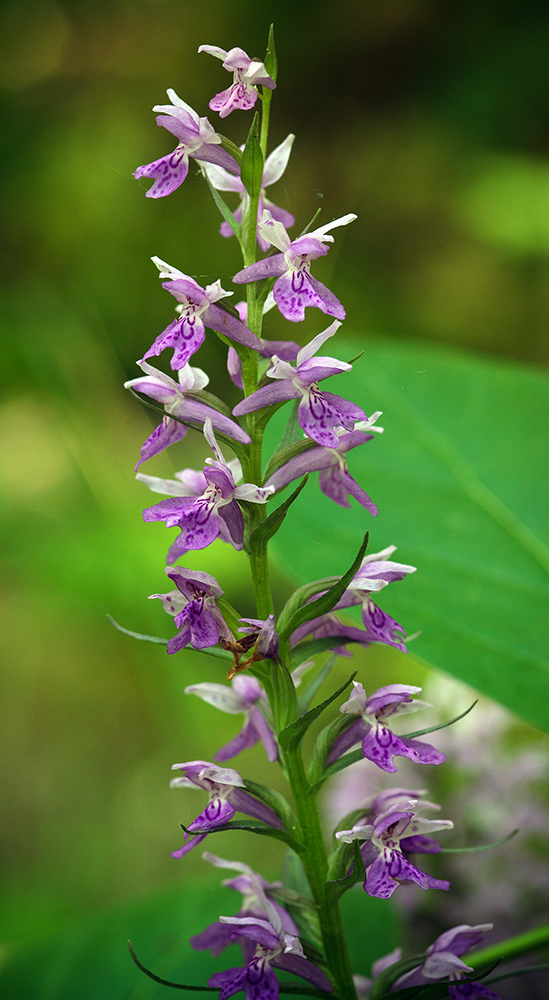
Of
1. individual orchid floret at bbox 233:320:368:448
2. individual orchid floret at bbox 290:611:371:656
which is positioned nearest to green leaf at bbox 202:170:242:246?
individual orchid floret at bbox 233:320:368:448

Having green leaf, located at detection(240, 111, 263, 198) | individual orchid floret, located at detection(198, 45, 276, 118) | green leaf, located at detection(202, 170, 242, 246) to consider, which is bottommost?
green leaf, located at detection(202, 170, 242, 246)

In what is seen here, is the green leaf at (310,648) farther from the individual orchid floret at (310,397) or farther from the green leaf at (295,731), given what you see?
the individual orchid floret at (310,397)

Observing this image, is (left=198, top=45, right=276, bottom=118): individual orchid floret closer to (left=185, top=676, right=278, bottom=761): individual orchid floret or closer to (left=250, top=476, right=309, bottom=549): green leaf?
(left=250, top=476, right=309, bottom=549): green leaf

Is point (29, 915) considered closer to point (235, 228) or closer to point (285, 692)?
point (285, 692)

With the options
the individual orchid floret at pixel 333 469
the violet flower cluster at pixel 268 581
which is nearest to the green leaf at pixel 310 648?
the violet flower cluster at pixel 268 581

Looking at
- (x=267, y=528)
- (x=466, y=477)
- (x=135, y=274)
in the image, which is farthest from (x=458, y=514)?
(x=135, y=274)

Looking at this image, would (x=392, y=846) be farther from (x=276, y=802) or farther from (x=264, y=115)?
(x=264, y=115)

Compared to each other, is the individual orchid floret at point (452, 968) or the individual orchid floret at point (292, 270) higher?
the individual orchid floret at point (292, 270)
